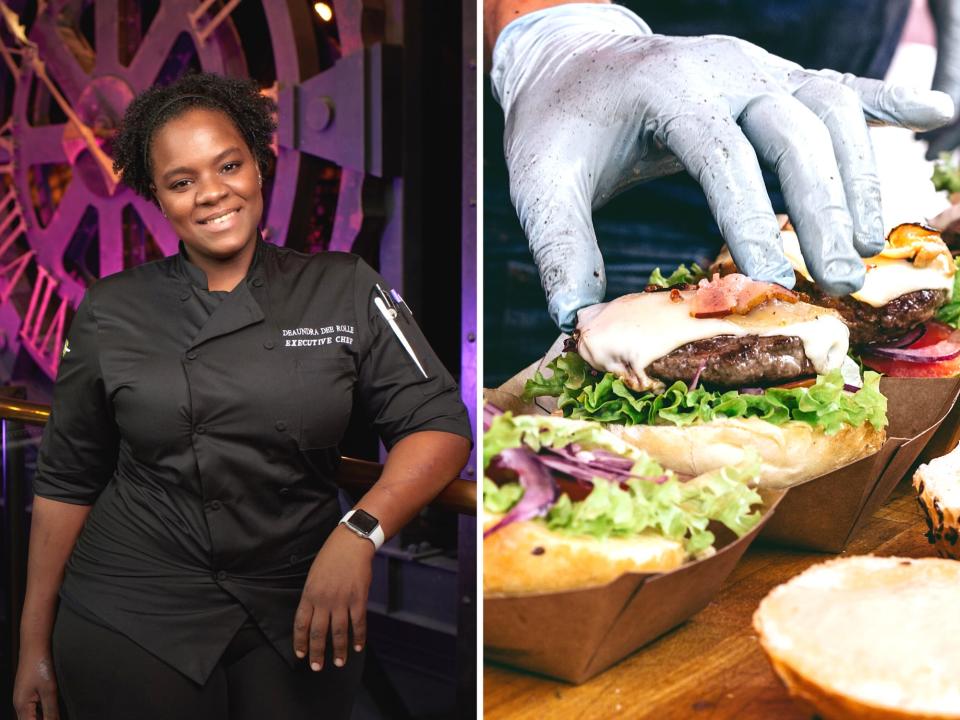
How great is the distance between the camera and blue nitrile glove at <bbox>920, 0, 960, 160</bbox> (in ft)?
3.67

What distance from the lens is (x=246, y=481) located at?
4.65 feet

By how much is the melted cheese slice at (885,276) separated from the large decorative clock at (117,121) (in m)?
1.36

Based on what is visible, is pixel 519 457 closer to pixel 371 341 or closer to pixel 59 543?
pixel 371 341

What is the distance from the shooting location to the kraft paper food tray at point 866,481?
117 cm

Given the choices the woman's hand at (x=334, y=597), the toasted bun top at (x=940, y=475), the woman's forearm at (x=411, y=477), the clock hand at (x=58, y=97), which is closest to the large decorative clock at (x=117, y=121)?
the clock hand at (x=58, y=97)

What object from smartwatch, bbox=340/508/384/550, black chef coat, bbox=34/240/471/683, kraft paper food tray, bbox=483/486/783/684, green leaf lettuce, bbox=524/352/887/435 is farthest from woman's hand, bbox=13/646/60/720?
Result: green leaf lettuce, bbox=524/352/887/435

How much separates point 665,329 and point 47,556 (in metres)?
1.02

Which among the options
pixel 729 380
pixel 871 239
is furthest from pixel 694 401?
pixel 871 239

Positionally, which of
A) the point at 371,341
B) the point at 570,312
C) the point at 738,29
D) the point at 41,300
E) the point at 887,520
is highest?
the point at 738,29

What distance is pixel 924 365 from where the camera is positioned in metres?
1.18

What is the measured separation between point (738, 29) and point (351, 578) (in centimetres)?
87

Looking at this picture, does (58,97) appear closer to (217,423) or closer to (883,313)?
(217,423)

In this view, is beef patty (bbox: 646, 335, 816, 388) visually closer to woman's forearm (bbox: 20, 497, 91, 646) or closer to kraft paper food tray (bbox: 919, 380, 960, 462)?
kraft paper food tray (bbox: 919, 380, 960, 462)

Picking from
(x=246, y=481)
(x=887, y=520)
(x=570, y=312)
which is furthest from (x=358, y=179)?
(x=887, y=520)
